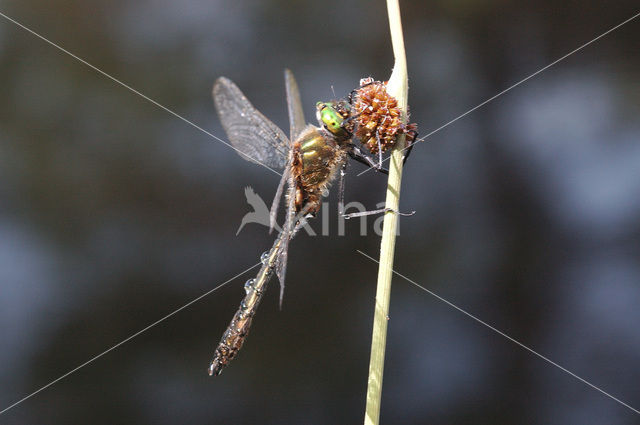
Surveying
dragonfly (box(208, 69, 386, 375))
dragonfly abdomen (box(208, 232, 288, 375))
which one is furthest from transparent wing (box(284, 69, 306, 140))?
dragonfly abdomen (box(208, 232, 288, 375))

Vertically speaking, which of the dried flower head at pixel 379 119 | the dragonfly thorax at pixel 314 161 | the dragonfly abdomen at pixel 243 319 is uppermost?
the dried flower head at pixel 379 119

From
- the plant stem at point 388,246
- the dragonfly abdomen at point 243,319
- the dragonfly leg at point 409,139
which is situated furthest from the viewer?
the dragonfly abdomen at point 243,319

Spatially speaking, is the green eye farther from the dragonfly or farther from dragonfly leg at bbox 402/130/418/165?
dragonfly leg at bbox 402/130/418/165

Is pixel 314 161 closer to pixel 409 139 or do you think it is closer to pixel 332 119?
pixel 332 119

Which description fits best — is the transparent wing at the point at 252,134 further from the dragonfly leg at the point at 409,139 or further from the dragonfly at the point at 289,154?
the dragonfly leg at the point at 409,139

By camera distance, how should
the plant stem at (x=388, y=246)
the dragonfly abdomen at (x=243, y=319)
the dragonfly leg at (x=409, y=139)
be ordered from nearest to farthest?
the plant stem at (x=388, y=246), the dragonfly leg at (x=409, y=139), the dragonfly abdomen at (x=243, y=319)

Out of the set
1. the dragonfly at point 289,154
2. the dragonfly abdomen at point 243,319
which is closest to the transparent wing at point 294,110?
the dragonfly at point 289,154

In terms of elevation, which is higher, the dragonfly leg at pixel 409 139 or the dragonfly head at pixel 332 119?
the dragonfly head at pixel 332 119
